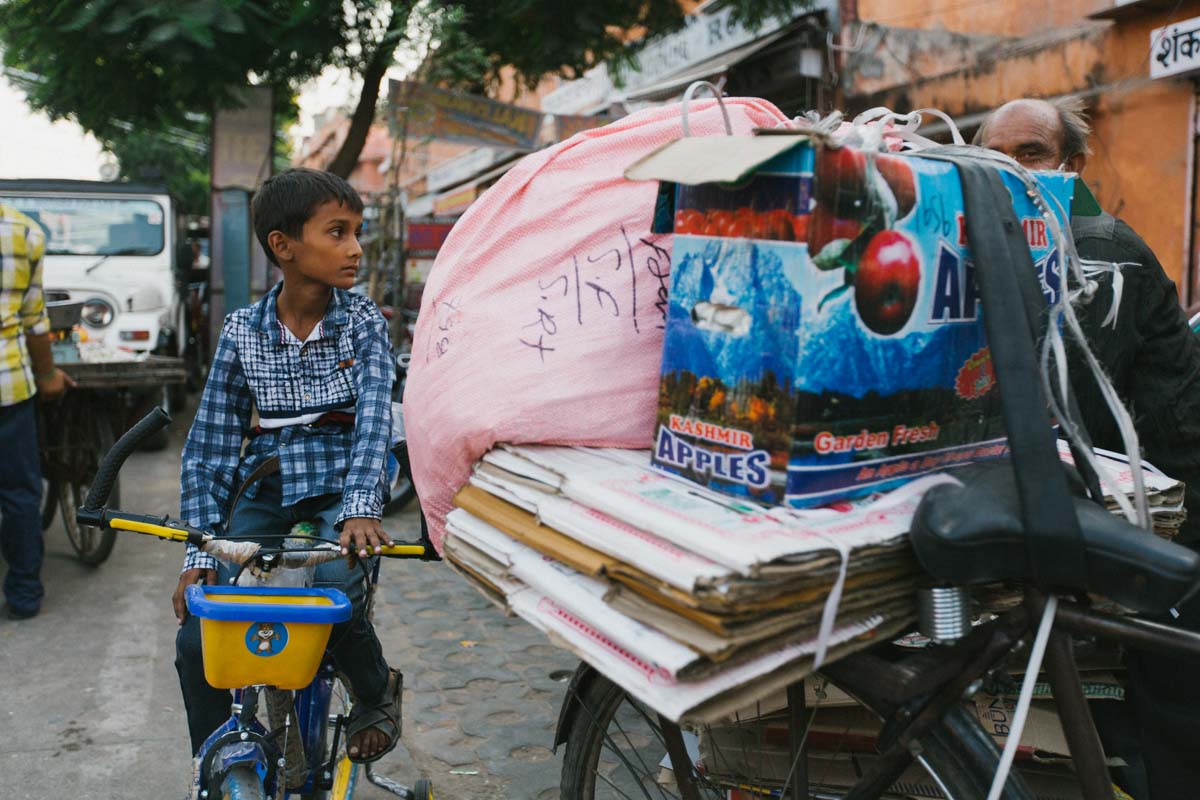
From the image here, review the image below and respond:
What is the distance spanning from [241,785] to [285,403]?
2.66 ft

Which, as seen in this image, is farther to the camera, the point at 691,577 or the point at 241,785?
the point at 241,785

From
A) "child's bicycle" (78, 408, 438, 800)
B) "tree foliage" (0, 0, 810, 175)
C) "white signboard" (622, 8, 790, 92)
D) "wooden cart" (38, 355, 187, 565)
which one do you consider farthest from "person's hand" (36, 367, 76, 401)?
"white signboard" (622, 8, 790, 92)

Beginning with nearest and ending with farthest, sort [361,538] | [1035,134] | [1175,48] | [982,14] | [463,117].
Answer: [361,538] < [1035,134] < [1175,48] < [982,14] < [463,117]

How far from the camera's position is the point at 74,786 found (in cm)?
302

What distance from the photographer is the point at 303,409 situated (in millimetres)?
2371

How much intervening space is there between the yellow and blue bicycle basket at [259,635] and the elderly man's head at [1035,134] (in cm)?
178

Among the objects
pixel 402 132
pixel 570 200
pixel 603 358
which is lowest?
pixel 603 358

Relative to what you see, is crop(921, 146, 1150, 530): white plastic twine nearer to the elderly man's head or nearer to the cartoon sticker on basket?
the elderly man's head

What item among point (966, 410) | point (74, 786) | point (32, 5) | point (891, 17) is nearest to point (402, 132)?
point (32, 5)

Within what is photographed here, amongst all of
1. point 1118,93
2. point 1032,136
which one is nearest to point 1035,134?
point 1032,136

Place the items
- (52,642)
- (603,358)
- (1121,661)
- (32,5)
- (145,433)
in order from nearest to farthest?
1. (603,358)
2. (145,433)
3. (1121,661)
4. (52,642)
5. (32,5)

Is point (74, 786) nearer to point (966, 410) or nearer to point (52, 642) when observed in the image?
point (52, 642)

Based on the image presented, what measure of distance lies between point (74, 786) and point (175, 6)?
593 centimetres

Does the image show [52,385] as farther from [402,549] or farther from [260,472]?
[402,549]
